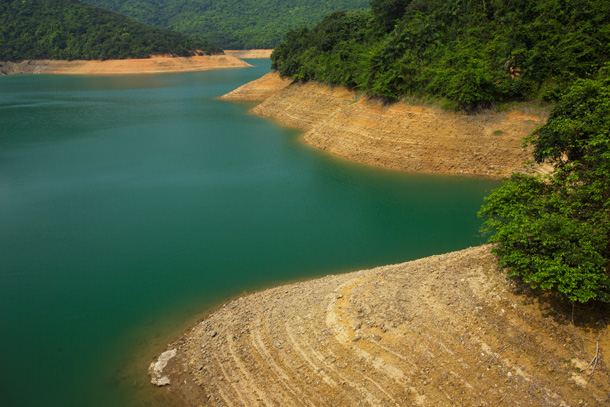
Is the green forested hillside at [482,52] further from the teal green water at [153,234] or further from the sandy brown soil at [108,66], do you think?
the sandy brown soil at [108,66]

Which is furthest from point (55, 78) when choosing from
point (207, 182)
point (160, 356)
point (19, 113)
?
point (160, 356)

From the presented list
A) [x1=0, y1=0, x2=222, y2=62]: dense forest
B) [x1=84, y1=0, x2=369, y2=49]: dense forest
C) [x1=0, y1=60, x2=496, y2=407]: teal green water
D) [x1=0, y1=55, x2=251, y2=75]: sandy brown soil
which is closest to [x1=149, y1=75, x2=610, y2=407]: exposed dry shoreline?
[x1=0, y1=60, x2=496, y2=407]: teal green water

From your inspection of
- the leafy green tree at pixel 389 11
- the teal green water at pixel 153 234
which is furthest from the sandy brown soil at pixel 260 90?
the teal green water at pixel 153 234

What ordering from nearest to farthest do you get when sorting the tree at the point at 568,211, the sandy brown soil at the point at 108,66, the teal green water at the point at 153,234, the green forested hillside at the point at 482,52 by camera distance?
the tree at the point at 568,211
the teal green water at the point at 153,234
the green forested hillside at the point at 482,52
the sandy brown soil at the point at 108,66

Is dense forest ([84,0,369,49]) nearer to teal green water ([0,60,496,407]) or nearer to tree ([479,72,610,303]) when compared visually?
teal green water ([0,60,496,407])

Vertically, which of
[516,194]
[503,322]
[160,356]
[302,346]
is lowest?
[160,356]

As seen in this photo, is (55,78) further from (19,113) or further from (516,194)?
(516,194)

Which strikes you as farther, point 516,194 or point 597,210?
point 516,194
